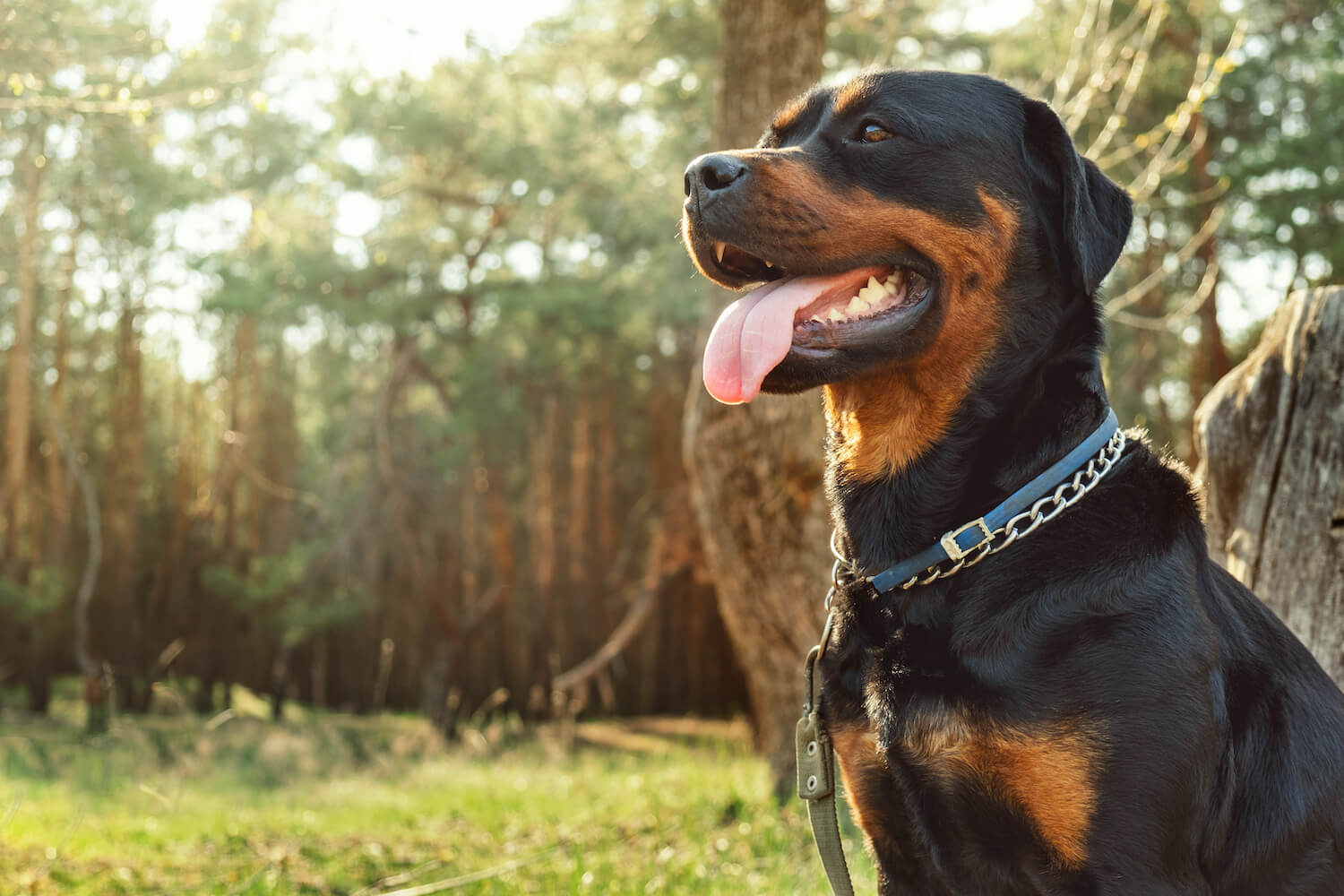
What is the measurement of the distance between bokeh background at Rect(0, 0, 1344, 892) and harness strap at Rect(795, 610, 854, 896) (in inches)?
365

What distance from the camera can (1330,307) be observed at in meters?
3.32

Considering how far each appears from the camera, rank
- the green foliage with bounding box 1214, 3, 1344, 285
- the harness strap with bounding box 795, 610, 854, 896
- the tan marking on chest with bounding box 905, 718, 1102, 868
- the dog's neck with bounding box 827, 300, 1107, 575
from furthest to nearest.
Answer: the green foliage with bounding box 1214, 3, 1344, 285
the harness strap with bounding box 795, 610, 854, 896
the dog's neck with bounding box 827, 300, 1107, 575
the tan marking on chest with bounding box 905, 718, 1102, 868

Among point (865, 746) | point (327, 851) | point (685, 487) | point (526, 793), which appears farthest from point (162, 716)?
point (865, 746)

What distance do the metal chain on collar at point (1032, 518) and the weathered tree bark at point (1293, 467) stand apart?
1.36 m

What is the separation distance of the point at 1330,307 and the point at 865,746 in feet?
6.72

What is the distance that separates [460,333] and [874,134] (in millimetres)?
14485

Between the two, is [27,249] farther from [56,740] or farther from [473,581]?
[473,581]

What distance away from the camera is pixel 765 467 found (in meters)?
6.62

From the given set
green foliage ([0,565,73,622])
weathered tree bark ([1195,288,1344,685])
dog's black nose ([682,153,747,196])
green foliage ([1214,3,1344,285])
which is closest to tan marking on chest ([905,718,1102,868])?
dog's black nose ([682,153,747,196])

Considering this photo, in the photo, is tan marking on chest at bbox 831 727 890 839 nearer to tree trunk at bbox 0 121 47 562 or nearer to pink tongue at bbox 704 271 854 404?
pink tongue at bbox 704 271 854 404

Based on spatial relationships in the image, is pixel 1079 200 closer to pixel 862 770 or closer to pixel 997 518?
pixel 997 518

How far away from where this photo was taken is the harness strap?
8.57 ft

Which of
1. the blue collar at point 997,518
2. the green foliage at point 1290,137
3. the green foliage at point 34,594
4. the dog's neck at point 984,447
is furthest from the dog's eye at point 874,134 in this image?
the green foliage at point 34,594

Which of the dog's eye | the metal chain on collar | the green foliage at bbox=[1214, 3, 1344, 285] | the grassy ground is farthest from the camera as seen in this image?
the green foliage at bbox=[1214, 3, 1344, 285]
